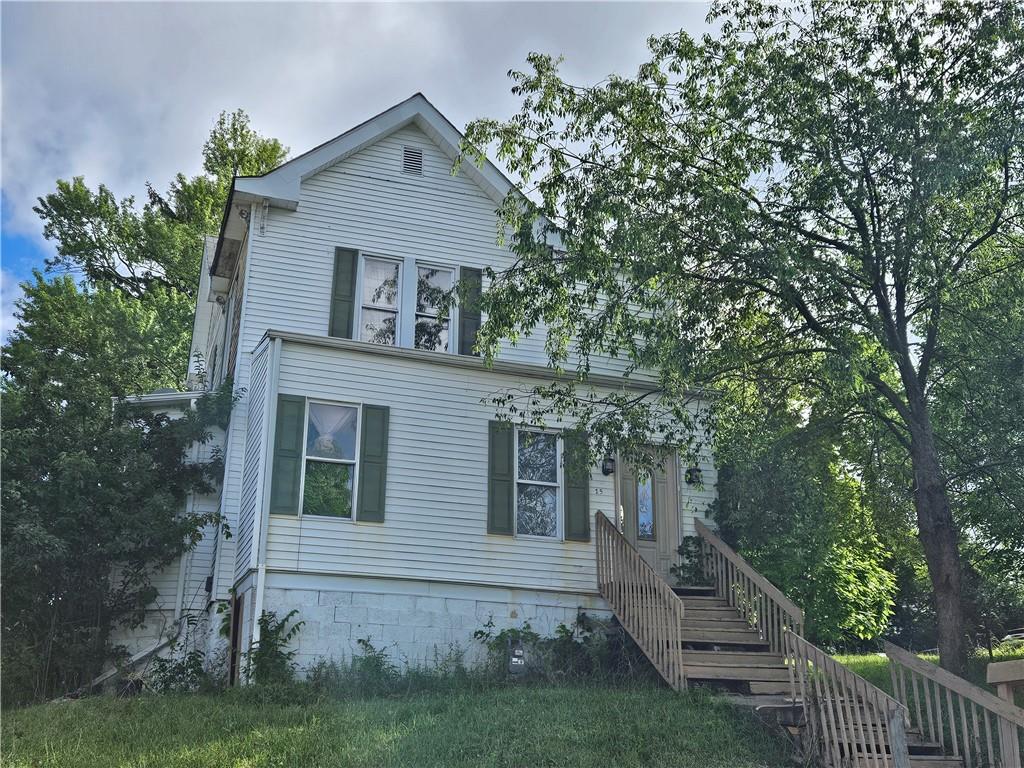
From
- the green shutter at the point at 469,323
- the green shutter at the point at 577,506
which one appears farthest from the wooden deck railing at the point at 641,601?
the green shutter at the point at 469,323

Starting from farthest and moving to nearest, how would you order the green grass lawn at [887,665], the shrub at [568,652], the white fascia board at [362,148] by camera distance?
the white fascia board at [362,148] < the shrub at [568,652] < the green grass lawn at [887,665]

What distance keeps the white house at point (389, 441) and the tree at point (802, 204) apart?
1906 mm

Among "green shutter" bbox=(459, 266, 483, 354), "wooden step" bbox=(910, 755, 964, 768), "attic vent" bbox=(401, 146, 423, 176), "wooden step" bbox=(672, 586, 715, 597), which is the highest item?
"attic vent" bbox=(401, 146, 423, 176)

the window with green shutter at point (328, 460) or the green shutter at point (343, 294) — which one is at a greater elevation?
the green shutter at point (343, 294)

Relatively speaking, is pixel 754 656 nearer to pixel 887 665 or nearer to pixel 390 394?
pixel 887 665

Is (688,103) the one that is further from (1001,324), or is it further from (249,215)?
(249,215)

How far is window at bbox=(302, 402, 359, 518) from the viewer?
13.4m

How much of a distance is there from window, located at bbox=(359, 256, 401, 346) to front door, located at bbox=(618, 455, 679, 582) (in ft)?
14.0

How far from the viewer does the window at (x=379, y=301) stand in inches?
617

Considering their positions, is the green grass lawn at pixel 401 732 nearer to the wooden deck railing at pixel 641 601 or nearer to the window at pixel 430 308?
the wooden deck railing at pixel 641 601

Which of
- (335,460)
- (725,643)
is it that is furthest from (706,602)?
(335,460)

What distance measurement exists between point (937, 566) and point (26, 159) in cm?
1077

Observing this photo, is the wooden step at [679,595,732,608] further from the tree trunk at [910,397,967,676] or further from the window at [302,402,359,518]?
the window at [302,402,359,518]

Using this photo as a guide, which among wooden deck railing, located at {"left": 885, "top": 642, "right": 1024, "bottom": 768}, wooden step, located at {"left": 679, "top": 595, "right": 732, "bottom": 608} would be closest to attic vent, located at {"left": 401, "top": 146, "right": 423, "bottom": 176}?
wooden step, located at {"left": 679, "top": 595, "right": 732, "bottom": 608}
